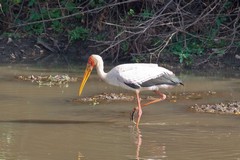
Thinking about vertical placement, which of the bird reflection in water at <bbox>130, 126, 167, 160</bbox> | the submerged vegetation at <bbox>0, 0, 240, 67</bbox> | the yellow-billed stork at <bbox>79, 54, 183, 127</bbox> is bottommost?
the bird reflection in water at <bbox>130, 126, 167, 160</bbox>

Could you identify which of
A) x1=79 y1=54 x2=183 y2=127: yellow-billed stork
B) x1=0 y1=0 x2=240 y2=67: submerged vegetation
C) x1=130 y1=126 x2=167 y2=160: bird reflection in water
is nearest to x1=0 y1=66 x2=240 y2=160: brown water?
x1=130 y1=126 x2=167 y2=160: bird reflection in water

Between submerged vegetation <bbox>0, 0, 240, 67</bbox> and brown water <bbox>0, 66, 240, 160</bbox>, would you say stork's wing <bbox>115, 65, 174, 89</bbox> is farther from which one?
submerged vegetation <bbox>0, 0, 240, 67</bbox>

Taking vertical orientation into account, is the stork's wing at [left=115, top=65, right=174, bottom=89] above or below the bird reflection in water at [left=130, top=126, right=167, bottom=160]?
above

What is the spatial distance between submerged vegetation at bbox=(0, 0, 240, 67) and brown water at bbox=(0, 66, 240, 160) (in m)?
2.95

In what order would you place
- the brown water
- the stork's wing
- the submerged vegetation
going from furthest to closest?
1. the submerged vegetation
2. the stork's wing
3. the brown water

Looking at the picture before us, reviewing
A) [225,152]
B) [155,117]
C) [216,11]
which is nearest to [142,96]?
[155,117]

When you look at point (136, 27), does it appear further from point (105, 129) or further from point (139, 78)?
point (105, 129)

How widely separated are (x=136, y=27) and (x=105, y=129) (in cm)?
558

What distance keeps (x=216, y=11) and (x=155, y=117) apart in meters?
6.24

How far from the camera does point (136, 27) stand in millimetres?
13594

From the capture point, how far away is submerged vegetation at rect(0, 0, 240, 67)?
14.1 metres

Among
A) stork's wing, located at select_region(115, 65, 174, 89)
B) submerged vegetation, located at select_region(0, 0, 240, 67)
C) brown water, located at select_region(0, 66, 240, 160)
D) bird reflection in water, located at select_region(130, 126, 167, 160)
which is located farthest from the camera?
submerged vegetation, located at select_region(0, 0, 240, 67)

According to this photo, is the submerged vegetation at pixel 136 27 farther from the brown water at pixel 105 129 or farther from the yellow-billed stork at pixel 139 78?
the yellow-billed stork at pixel 139 78

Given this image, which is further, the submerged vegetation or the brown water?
the submerged vegetation
